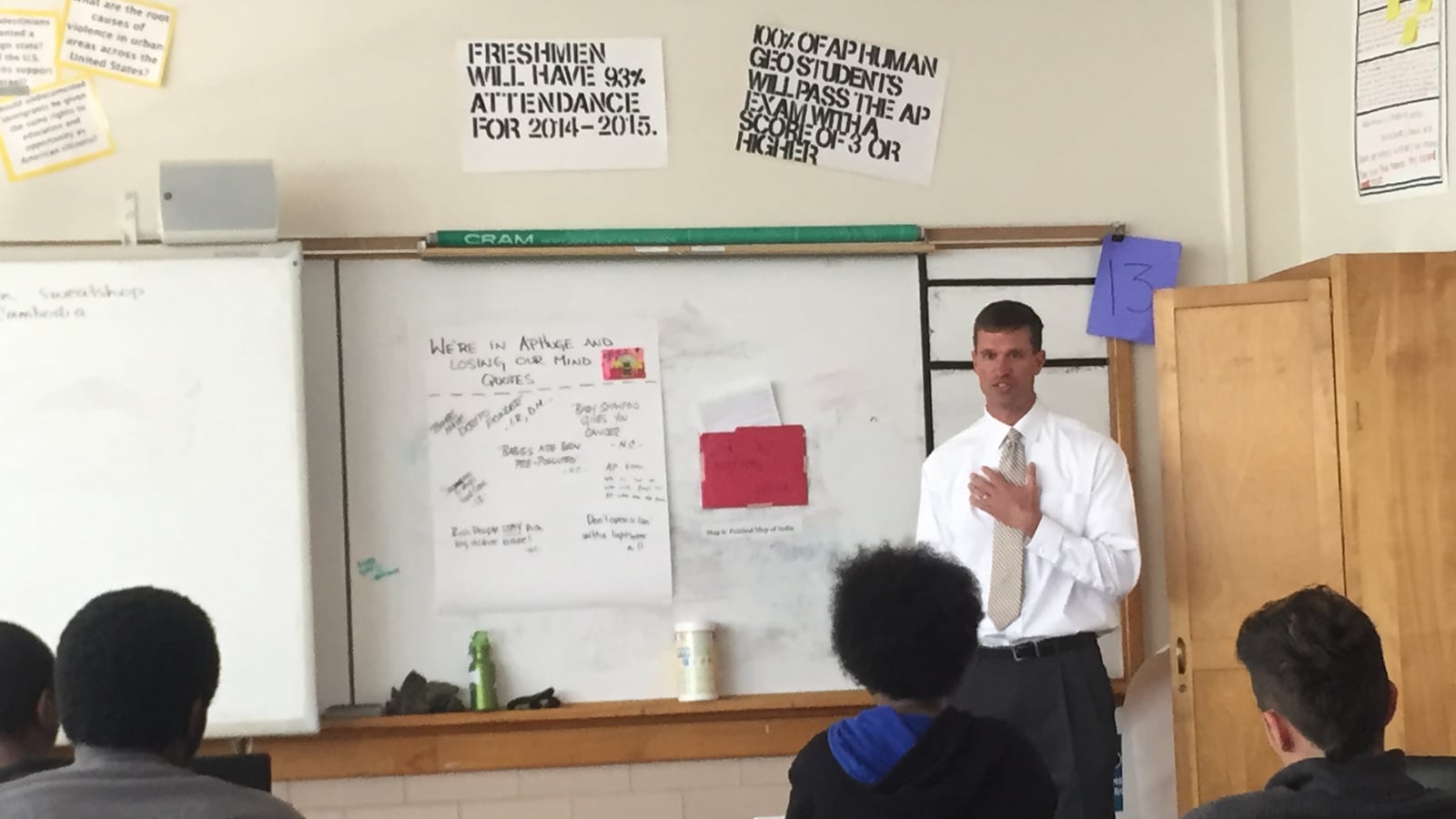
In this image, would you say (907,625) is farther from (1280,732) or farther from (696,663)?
(696,663)

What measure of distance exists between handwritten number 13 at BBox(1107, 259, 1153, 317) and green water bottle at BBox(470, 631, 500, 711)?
1866 mm

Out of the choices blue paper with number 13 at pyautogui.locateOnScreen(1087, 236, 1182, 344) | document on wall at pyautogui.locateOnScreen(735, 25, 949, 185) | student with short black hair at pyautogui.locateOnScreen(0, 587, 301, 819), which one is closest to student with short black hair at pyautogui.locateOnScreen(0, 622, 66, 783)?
student with short black hair at pyautogui.locateOnScreen(0, 587, 301, 819)

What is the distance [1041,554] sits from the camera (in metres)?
2.94

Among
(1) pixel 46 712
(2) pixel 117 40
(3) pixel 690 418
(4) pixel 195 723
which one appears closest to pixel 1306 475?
(3) pixel 690 418

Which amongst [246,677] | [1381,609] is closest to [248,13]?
[246,677]

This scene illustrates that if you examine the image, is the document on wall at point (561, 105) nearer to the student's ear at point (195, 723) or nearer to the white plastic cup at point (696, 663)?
the white plastic cup at point (696, 663)

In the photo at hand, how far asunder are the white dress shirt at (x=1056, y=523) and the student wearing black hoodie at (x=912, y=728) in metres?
1.17

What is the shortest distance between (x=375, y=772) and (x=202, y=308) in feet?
3.96

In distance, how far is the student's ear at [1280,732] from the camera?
1.68 metres

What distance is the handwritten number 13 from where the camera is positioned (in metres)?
3.63

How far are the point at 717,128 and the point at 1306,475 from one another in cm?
169

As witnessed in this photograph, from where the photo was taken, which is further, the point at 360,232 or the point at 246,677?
the point at 360,232

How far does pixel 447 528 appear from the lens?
343 centimetres

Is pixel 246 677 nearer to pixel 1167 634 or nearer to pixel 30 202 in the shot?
pixel 30 202
